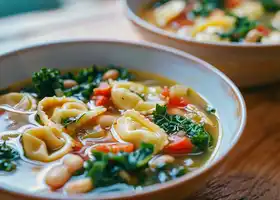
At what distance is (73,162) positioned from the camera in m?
1.96

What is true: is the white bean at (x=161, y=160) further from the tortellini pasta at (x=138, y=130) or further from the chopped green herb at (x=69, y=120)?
the chopped green herb at (x=69, y=120)

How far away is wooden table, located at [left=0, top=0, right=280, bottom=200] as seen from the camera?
7.39 ft

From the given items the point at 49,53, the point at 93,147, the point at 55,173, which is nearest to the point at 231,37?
the point at 49,53

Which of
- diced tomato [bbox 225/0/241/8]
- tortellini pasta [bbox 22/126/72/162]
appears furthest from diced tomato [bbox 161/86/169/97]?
diced tomato [bbox 225/0/241/8]

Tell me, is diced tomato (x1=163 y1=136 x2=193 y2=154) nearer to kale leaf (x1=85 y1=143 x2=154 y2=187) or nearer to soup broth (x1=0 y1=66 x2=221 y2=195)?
soup broth (x1=0 y1=66 x2=221 y2=195)

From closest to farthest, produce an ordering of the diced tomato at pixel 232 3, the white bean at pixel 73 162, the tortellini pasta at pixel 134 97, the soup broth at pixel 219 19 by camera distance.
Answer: the white bean at pixel 73 162 < the tortellini pasta at pixel 134 97 < the soup broth at pixel 219 19 < the diced tomato at pixel 232 3

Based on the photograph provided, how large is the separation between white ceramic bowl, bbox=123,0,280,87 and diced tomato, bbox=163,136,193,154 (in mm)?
761

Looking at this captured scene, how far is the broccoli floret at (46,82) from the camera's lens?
8.12ft

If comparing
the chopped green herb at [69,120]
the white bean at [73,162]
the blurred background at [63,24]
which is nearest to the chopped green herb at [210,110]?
the chopped green herb at [69,120]

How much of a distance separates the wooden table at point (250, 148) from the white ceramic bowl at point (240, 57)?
15 cm

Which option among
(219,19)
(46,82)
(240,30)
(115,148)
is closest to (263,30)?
(240,30)

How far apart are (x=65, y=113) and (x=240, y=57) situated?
1044mm

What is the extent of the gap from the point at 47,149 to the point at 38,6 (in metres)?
3.66

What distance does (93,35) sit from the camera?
364 cm
